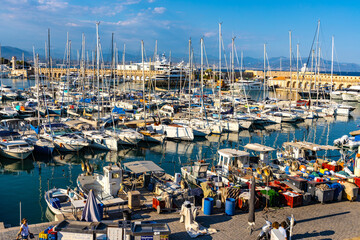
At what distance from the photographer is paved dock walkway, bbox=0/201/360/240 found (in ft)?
45.0

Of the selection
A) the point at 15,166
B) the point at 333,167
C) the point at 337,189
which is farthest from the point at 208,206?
the point at 15,166

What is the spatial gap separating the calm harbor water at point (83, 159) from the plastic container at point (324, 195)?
10394 mm

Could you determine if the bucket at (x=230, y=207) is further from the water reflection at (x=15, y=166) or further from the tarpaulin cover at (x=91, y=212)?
the water reflection at (x=15, y=166)

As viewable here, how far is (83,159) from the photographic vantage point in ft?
109

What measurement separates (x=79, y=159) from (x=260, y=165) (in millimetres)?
18726

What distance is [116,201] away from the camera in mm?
16656

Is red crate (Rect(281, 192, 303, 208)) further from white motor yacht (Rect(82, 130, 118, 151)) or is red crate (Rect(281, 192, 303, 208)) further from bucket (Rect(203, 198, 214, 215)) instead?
white motor yacht (Rect(82, 130, 118, 151))

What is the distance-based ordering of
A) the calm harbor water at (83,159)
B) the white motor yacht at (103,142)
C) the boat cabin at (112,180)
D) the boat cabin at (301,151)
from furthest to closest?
the white motor yacht at (103,142), the boat cabin at (301,151), the calm harbor water at (83,159), the boat cabin at (112,180)

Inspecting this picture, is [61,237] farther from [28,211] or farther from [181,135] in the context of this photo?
[181,135]

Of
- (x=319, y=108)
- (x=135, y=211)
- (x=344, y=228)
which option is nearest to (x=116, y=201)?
(x=135, y=211)

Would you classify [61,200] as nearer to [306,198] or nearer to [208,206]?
[208,206]

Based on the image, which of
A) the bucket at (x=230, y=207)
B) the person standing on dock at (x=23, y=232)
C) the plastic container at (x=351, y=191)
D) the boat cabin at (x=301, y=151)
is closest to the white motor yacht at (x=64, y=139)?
the boat cabin at (x=301, y=151)

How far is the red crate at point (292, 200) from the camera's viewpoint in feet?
55.1

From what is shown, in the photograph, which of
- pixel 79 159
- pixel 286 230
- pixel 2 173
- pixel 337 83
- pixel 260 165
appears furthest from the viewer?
pixel 337 83
